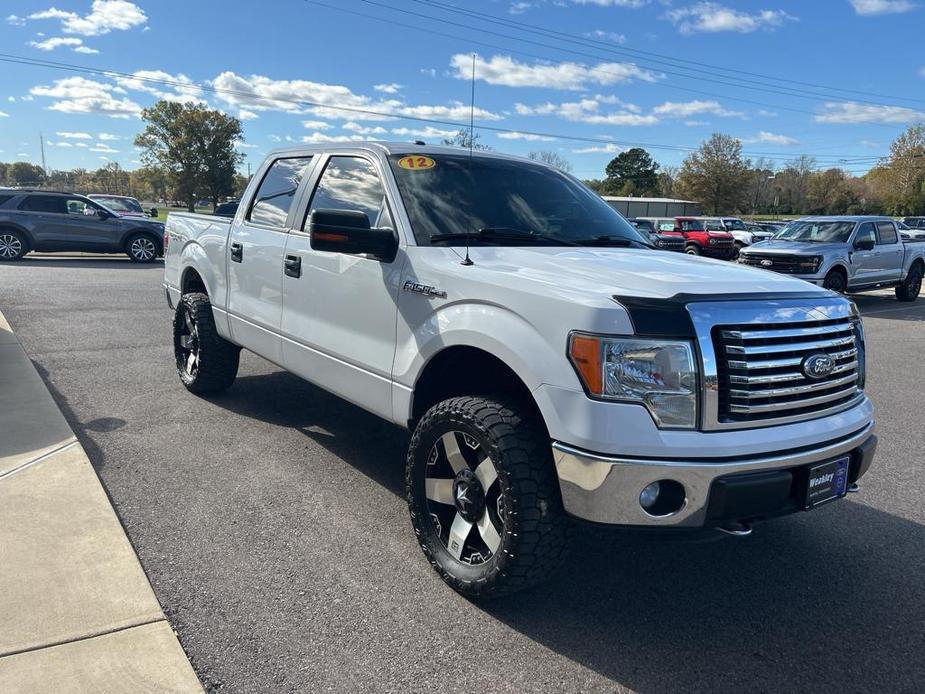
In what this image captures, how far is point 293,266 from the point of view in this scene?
14.0 feet

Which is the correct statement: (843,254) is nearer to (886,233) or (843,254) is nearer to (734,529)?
(886,233)

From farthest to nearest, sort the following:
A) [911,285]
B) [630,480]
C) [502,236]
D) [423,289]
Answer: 1. [911,285]
2. [502,236]
3. [423,289]
4. [630,480]

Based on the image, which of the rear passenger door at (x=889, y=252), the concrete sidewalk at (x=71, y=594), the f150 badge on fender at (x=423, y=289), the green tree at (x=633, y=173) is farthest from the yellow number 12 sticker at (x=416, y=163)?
the green tree at (x=633, y=173)

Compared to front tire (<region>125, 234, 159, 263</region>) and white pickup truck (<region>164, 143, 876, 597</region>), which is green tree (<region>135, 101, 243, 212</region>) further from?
white pickup truck (<region>164, 143, 876, 597</region>)

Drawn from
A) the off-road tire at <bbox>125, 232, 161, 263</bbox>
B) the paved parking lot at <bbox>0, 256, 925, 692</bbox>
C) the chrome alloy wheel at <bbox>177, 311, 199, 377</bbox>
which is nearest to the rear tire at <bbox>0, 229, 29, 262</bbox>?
the off-road tire at <bbox>125, 232, 161, 263</bbox>

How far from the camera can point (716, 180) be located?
245 ft

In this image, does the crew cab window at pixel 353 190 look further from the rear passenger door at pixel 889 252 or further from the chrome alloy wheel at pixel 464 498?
the rear passenger door at pixel 889 252

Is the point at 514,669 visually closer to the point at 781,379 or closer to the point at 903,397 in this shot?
the point at 781,379

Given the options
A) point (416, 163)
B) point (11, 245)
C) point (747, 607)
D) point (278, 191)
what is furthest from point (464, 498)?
point (11, 245)

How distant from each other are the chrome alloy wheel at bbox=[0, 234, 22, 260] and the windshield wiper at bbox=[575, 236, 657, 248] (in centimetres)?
1805

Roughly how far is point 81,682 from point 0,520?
1499mm

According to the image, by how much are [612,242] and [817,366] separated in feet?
4.71

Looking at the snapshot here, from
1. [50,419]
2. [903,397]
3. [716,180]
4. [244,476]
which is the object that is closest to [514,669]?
[244,476]

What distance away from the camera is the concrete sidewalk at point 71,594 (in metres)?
2.41
